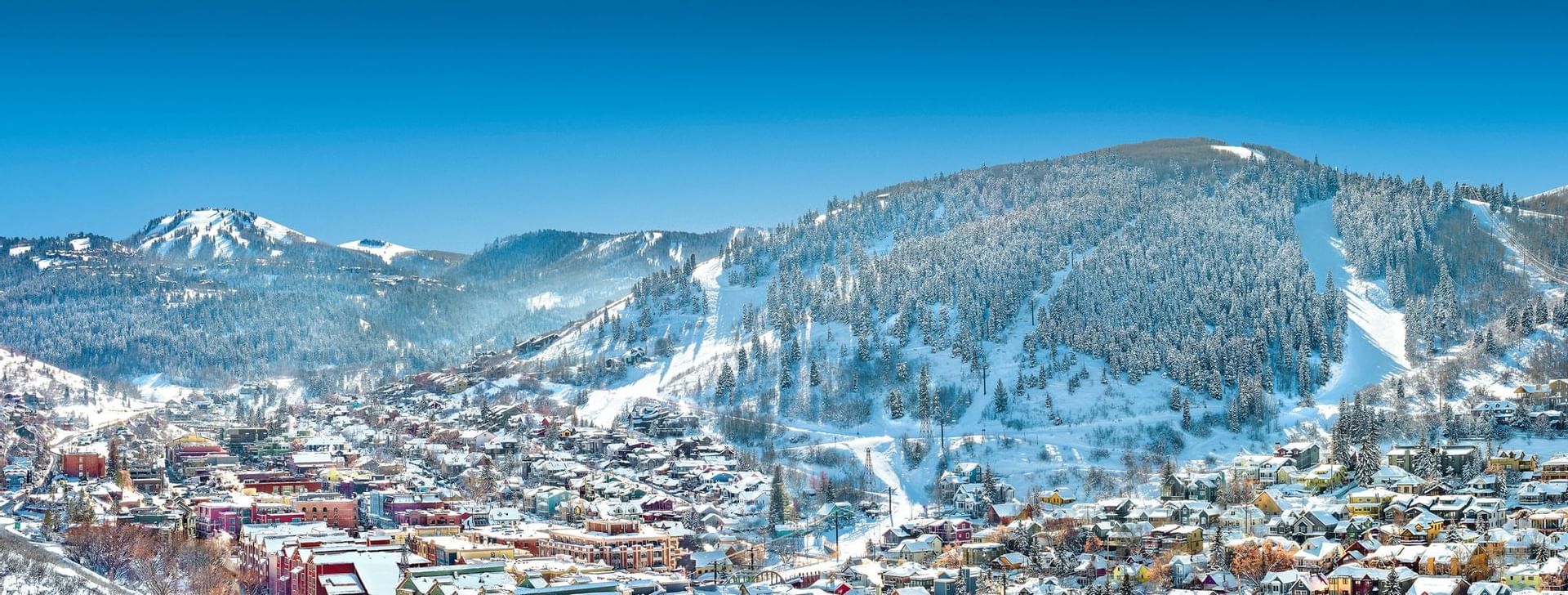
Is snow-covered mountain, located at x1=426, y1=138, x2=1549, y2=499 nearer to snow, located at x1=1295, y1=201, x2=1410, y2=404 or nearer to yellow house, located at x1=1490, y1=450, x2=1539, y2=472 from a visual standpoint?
snow, located at x1=1295, y1=201, x2=1410, y2=404

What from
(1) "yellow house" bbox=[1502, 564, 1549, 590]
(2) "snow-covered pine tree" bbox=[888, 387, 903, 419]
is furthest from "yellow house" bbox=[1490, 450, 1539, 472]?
(2) "snow-covered pine tree" bbox=[888, 387, 903, 419]

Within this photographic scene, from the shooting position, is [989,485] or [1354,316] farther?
[1354,316]

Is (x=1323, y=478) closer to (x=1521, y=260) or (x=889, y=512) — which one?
(x=889, y=512)

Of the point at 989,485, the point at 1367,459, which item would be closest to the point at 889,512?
the point at 989,485

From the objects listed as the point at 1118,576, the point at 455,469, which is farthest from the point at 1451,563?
the point at 455,469

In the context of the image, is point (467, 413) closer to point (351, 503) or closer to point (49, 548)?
point (351, 503)

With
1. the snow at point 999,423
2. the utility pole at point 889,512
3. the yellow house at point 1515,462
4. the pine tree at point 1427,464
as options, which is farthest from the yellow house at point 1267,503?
the snow at point 999,423

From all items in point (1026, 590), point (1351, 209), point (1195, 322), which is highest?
point (1351, 209)
